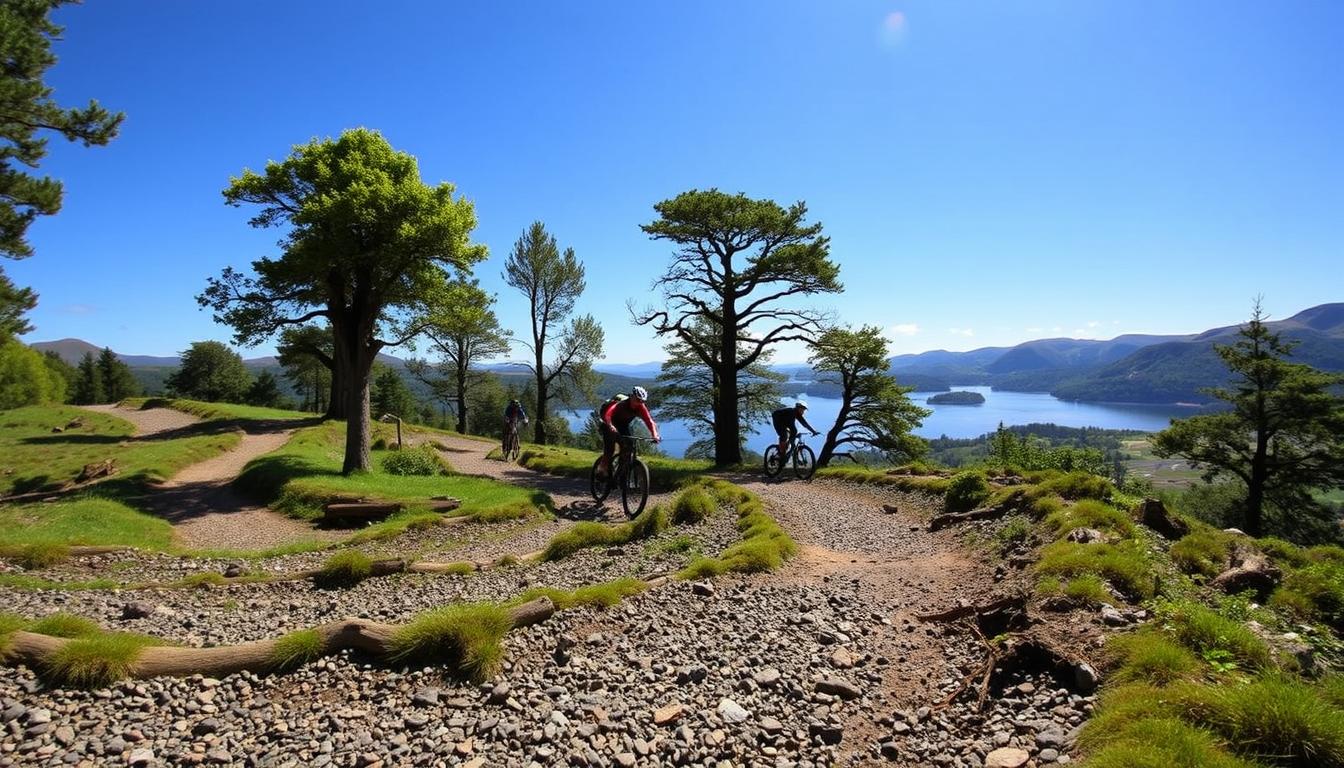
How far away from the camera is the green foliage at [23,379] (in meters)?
62.3

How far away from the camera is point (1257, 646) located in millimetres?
4168

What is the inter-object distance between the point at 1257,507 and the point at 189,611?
42.2 m

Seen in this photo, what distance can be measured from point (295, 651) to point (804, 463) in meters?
16.1

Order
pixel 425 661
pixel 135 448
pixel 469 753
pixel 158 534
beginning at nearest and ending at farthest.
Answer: pixel 469 753
pixel 425 661
pixel 158 534
pixel 135 448

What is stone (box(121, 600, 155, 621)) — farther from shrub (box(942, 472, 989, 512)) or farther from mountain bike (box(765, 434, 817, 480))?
mountain bike (box(765, 434, 817, 480))

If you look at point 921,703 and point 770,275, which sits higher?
point 770,275

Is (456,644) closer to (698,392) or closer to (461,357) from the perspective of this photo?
(698,392)

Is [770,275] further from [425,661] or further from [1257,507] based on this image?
[1257,507]

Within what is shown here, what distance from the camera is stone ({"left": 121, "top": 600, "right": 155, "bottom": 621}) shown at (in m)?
6.51

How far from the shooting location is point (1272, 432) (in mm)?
29031

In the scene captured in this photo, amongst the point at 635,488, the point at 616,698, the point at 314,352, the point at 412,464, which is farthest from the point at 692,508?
the point at 314,352

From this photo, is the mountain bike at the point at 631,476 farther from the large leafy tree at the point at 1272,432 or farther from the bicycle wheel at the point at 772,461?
the large leafy tree at the point at 1272,432

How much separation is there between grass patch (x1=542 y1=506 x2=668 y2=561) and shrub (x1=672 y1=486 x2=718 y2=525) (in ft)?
1.82

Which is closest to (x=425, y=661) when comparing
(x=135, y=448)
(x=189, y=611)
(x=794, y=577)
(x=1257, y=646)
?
(x=189, y=611)
